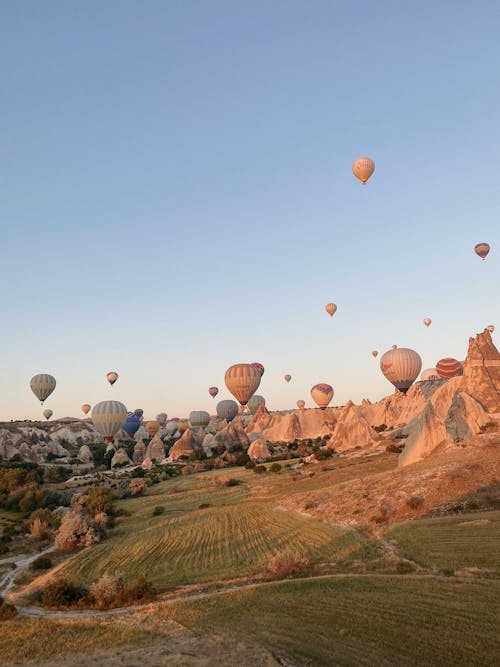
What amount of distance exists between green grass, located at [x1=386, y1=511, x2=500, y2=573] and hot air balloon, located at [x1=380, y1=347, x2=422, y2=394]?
6631 centimetres

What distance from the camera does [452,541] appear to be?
24141mm

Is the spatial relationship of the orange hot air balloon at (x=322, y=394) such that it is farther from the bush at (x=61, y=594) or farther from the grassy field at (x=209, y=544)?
the bush at (x=61, y=594)

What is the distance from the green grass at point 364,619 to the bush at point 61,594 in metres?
7.41

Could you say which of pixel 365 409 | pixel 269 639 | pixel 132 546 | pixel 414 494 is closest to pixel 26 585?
Result: pixel 132 546

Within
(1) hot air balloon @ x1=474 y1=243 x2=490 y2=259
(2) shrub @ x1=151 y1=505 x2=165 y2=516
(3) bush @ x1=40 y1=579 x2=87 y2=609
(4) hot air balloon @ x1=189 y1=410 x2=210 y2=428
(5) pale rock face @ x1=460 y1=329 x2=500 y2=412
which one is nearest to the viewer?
(3) bush @ x1=40 y1=579 x2=87 y2=609

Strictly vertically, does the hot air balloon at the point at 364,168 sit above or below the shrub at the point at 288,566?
above

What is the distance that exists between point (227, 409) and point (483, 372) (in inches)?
4796

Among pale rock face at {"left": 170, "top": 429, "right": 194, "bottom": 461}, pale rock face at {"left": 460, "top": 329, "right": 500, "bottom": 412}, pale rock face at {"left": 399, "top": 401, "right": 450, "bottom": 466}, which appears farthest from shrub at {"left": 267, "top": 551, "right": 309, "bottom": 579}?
pale rock face at {"left": 170, "top": 429, "right": 194, "bottom": 461}

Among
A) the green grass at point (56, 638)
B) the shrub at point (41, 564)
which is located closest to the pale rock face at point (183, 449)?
the shrub at point (41, 564)

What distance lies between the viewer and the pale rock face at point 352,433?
76562mm

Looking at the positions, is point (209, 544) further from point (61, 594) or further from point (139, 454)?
point (139, 454)

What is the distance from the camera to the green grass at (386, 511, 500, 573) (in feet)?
71.2

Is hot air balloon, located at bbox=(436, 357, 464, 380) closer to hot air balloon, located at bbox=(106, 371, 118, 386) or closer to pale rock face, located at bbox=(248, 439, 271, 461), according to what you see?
pale rock face, located at bbox=(248, 439, 271, 461)

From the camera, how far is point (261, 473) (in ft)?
231
